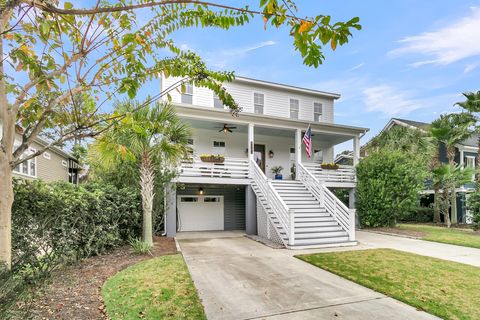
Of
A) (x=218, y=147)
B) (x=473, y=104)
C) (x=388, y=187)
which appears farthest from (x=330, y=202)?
(x=473, y=104)

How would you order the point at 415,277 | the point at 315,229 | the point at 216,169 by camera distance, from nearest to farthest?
the point at 415,277, the point at 315,229, the point at 216,169

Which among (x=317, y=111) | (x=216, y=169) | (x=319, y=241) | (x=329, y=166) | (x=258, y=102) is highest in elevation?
(x=258, y=102)

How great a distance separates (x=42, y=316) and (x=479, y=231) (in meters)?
17.3

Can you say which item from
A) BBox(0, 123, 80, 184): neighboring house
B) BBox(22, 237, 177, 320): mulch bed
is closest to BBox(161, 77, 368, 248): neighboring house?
BBox(22, 237, 177, 320): mulch bed

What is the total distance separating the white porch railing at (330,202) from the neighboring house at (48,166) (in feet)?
39.8

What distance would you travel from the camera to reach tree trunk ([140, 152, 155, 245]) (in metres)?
8.38

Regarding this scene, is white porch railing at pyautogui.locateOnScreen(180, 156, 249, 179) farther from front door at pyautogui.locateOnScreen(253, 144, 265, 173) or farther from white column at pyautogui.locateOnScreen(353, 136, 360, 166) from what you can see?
white column at pyautogui.locateOnScreen(353, 136, 360, 166)

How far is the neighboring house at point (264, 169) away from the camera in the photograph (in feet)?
33.6

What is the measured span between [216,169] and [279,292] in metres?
8.09

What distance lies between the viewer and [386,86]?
1984cm

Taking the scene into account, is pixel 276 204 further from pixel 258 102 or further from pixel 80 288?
pixel 258 102

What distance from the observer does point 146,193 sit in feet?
27.8

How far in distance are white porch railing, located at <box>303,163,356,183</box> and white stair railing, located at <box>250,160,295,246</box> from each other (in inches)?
136

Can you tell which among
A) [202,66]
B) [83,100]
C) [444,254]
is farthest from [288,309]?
[444,254]
